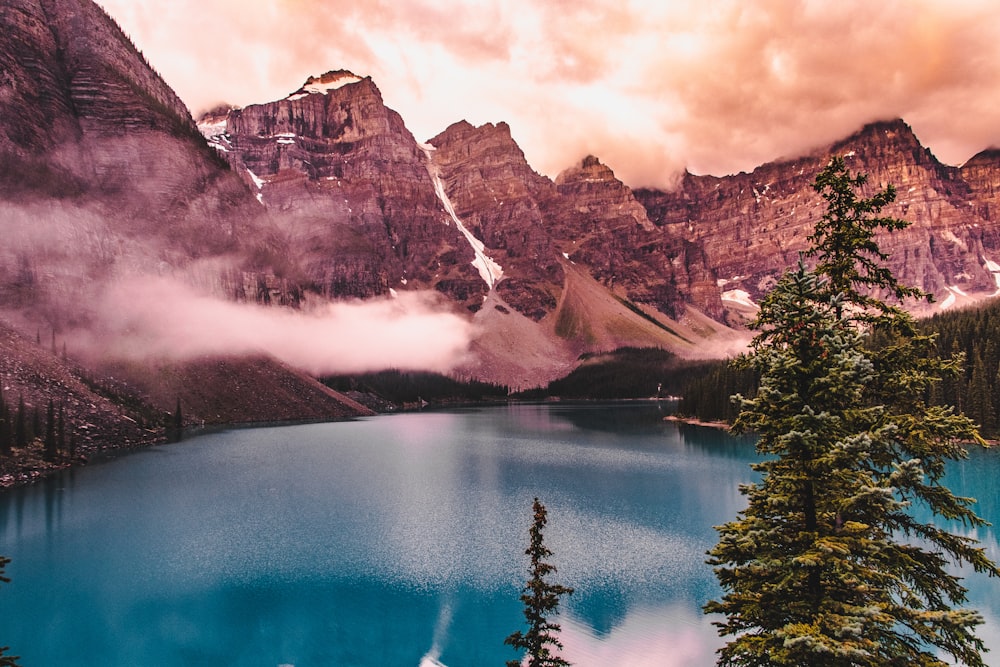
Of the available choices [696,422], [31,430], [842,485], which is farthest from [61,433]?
[696,422]

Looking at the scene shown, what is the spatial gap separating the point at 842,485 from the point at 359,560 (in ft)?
129

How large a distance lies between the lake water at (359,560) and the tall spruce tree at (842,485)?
1963 centimetres

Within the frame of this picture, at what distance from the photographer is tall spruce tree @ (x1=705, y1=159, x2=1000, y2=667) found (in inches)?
420

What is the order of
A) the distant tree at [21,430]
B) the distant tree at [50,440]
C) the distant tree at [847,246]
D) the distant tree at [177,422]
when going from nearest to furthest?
1. the distant tree at [847,246]
2. the distant tree at [21,430]
3. the distant tree at [50,440]
4. the distant tree at [177,422]

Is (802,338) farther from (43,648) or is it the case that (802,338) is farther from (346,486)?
(346,486)

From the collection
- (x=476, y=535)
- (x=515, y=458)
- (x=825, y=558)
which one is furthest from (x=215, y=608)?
(x=515, y=458)

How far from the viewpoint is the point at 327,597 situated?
3672 cm

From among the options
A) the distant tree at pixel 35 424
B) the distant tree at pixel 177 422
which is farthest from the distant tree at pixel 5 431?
the distant tree at pixel 177 422

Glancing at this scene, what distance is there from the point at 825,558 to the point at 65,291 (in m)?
184

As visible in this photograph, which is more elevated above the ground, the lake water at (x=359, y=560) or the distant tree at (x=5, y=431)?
the distant tree at (x=5, y=431)

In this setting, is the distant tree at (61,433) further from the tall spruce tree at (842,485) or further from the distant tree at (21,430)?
the tall spruce tree at (842,485)

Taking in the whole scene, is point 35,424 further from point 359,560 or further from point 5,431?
point 359,560

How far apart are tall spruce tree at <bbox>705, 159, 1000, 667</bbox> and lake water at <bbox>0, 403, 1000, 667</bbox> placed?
1963 cm

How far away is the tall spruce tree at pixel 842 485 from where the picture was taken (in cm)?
1068
